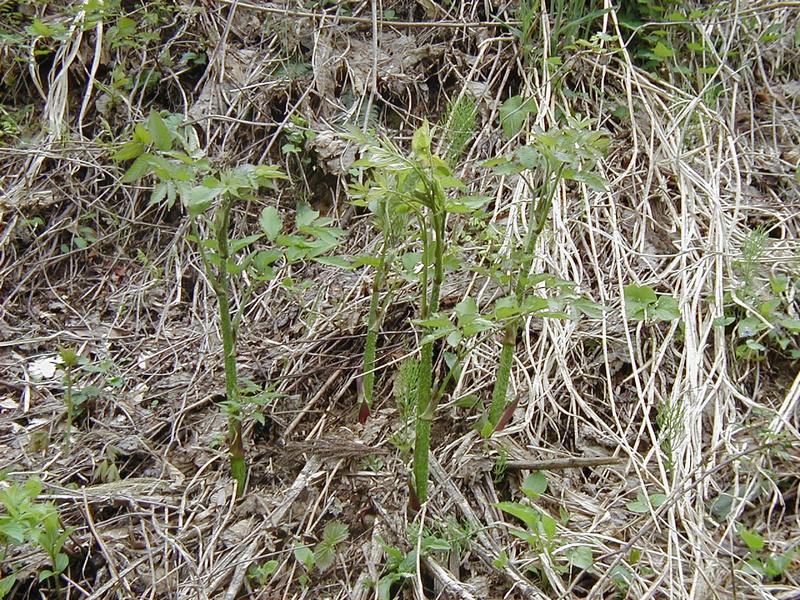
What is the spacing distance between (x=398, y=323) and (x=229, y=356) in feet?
2.25

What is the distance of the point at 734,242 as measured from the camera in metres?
2.37

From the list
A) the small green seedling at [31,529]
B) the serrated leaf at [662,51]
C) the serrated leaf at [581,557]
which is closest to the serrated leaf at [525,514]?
the serrated leaf at [581,557]

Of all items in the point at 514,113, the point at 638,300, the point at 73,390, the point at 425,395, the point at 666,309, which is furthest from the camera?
the point at 514,113

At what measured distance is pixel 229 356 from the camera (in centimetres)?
170

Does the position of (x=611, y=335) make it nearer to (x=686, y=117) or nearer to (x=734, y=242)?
(x=734, y=242)

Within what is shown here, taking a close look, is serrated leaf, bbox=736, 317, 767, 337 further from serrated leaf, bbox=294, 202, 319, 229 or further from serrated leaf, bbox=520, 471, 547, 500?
serrated leaf, bbox=294, 202, 319, 229

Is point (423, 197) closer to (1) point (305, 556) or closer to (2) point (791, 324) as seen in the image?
(1) point (305, 556)

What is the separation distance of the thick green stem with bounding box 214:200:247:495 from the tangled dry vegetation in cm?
7

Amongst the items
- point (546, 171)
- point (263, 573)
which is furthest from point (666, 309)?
point (263, 573)

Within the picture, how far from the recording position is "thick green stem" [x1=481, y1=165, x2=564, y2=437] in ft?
5.28

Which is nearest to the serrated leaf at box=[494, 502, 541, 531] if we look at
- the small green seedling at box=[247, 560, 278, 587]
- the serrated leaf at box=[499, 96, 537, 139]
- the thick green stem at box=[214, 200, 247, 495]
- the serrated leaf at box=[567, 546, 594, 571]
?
the serrated leaf at box=[567, 546, 594, 571]

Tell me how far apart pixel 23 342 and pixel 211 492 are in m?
1.03

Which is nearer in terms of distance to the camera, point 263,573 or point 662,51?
point 263,573

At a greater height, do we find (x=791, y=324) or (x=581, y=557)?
(x=791, y=324)
